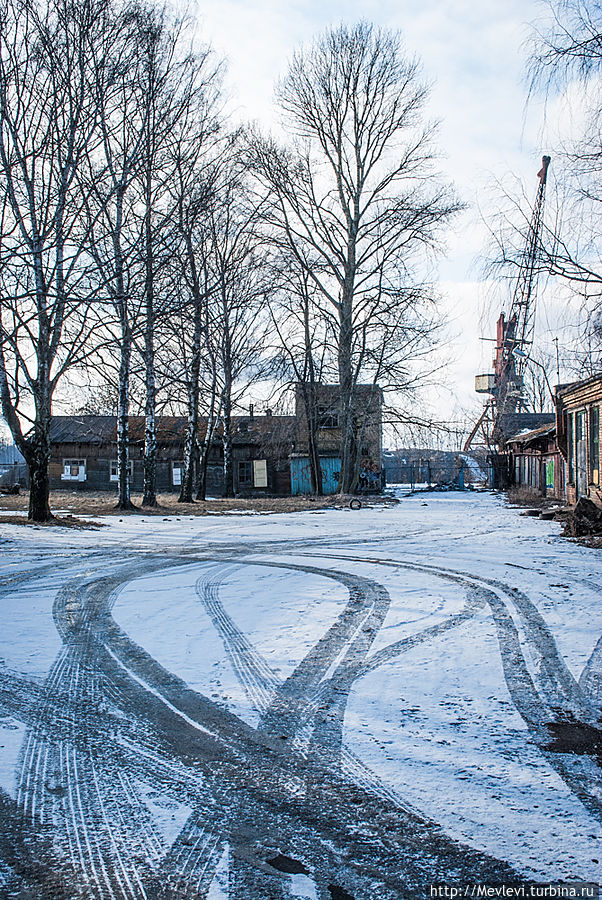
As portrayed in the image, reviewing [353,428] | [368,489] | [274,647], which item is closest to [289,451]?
[368,489]

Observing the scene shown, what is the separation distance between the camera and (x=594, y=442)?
17.9 m

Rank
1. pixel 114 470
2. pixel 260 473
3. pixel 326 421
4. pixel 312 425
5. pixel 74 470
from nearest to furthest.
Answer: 1. pixel 312 425
2. pixel 326 421
3. pixel 260 473
4. pixel 114 470
5. pixel 74 470

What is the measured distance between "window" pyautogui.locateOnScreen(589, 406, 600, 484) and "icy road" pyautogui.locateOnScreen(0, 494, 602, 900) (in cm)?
1149

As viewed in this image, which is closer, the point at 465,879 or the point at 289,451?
the point at 465,879

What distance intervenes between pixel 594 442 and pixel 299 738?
16732 mm

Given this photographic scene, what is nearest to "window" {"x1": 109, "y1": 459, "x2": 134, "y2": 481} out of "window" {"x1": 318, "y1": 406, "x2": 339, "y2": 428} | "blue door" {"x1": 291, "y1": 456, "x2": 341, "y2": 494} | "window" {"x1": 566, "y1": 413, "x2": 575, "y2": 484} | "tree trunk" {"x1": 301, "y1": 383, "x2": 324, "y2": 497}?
"blue door" {"x1": 291, "y1": 456, "x2": 341, "y2": 494}

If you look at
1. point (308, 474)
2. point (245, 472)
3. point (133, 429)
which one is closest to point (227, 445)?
point (308, 474)

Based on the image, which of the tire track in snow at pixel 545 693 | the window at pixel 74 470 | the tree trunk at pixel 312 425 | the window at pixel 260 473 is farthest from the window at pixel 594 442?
the window at pixel 74 470

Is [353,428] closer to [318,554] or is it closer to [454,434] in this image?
[454,434]

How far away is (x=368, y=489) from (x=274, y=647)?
29365 millimetres

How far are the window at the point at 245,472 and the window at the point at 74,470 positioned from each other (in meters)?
11.1

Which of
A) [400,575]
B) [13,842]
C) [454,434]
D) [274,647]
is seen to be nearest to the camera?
[13,842]

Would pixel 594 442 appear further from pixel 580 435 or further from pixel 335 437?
pixel 335 437

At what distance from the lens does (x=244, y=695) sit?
398 cm
